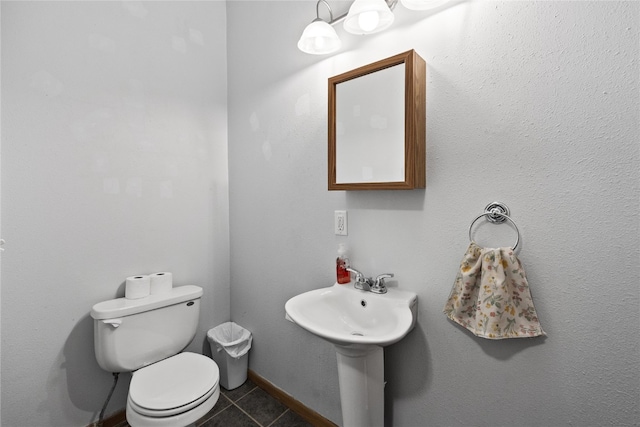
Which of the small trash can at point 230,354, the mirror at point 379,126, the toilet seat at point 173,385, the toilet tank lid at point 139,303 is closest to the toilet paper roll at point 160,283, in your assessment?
the toilet tank lid at point 139,303

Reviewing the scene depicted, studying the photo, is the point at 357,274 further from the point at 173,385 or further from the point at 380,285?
the point at 173,385

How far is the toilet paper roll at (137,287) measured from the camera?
59.7 inches

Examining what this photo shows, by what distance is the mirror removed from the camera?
44.1 inches

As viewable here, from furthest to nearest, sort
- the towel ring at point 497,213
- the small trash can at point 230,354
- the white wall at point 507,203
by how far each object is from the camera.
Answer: the small trash can at point 230,354 < the towel ring at point 497,213 < the white wall at point 507,203

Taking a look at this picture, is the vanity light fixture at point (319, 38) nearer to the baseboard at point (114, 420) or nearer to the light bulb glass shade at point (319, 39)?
the light bulb glass shade at point (319, 39)

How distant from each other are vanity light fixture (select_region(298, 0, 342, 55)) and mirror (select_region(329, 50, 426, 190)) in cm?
16

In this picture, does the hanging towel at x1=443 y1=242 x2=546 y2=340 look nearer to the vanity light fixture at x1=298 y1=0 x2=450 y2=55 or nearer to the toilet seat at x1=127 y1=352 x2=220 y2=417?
the vanity light fixture at x1=298 y1=0 x2=450 y2=55

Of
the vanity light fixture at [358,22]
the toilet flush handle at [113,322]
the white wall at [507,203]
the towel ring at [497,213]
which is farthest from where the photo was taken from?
the toilet flush handle at [113,322]

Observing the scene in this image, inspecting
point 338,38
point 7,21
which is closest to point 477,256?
point 338,38

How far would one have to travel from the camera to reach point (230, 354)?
5.92ft

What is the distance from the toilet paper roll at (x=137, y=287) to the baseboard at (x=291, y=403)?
90cm

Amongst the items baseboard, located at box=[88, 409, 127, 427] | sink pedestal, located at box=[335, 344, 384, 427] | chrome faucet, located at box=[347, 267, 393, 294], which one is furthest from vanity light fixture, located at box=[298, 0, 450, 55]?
baseboard, located at box=[88, 409, 127, 427]

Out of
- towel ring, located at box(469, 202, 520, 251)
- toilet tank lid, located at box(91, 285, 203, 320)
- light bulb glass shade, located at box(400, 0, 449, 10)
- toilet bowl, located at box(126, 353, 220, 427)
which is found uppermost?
light bulb glass shade, located at box(400, 0, 449, 10)

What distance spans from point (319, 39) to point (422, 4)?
1.56 ft
